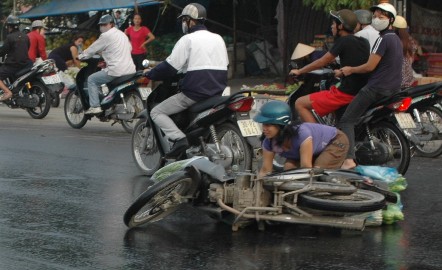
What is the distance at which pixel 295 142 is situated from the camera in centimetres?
763

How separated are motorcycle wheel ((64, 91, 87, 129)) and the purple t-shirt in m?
7.81

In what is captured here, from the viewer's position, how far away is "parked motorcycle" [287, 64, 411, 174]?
9641 mm

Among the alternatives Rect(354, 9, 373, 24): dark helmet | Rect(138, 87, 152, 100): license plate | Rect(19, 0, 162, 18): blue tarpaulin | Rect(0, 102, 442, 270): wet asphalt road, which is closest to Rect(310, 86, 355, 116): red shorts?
Rect(0, 102, 442, 270): wet asphalt road

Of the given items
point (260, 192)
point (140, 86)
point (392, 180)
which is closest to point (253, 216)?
point (260, 192)

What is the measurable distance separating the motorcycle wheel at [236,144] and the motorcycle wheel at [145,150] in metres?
0.98

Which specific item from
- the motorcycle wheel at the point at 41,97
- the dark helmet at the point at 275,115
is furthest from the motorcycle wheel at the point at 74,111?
the dark helmet at the point at 275,115

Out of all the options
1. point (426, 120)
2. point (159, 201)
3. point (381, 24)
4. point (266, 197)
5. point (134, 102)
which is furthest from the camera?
point (134, 102)

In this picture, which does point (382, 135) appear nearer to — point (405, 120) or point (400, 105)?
point (400, 105)

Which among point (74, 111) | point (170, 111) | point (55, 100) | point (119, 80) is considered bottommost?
point (55, 100)

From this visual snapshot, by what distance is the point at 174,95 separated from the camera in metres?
9.83

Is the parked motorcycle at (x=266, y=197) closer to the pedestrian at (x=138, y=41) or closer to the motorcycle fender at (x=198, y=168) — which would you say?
the motorcycle fender at (x=198, y=168)

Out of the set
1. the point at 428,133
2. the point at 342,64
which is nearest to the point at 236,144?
the point at 342,64

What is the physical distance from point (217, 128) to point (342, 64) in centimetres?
139

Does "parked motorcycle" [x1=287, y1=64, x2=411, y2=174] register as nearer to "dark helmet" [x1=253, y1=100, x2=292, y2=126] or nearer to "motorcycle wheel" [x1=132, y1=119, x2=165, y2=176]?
"motorcycle wheel" [x1=132, y1=119, x2=165, y2=176]
